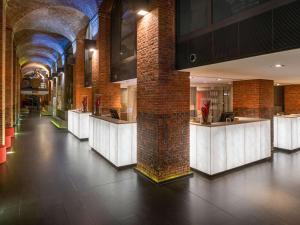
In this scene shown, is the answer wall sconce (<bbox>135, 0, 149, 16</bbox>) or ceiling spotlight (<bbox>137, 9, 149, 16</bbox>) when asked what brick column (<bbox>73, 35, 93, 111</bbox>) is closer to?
ceiling spotlight (<bbox>137, 9, 149, 16</bbox>)

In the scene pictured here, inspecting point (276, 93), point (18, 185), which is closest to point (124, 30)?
point (18, 185)

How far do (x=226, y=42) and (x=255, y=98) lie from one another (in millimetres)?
4054

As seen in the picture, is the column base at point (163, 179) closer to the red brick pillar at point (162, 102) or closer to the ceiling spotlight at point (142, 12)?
the red brick pillar at point (162, 102)

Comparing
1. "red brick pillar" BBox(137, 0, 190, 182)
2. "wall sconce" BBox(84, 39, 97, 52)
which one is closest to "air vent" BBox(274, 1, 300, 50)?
"red brick pillar" BBox(137, 0, 190, 182)

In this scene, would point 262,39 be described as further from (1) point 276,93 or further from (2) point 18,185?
(1) point 276,93

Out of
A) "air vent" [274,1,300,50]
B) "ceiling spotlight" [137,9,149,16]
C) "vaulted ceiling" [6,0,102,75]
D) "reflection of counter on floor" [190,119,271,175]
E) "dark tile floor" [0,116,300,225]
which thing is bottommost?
"dark tile floor" [0,116,300,225]

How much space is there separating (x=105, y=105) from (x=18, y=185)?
173 inches

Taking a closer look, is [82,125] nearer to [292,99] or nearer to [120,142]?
[120,142]

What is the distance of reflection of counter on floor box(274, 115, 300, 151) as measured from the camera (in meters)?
7.34

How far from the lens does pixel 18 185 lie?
4480 mm

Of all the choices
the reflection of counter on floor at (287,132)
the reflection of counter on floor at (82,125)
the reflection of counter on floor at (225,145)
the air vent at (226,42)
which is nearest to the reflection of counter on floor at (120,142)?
the reflection of counter on floor at (225,145)

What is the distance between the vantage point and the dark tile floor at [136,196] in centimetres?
321

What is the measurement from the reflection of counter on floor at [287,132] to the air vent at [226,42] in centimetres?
526

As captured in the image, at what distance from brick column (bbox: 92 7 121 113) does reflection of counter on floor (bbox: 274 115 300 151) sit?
6.38 metres
